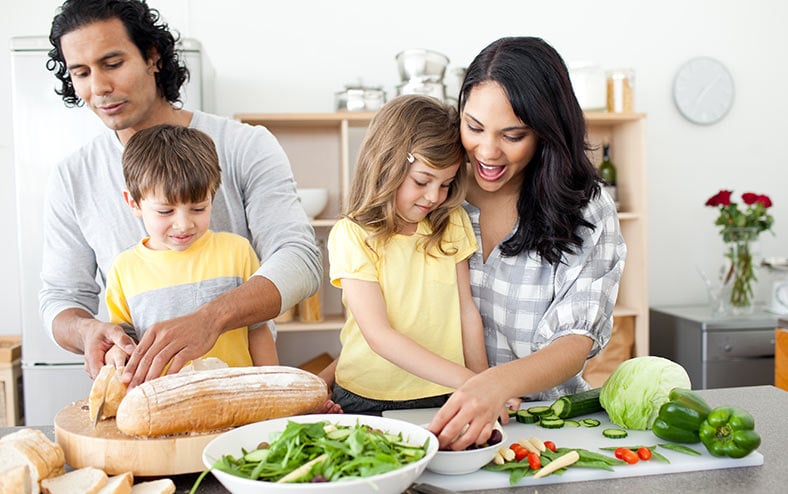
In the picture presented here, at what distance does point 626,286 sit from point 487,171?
2.51m

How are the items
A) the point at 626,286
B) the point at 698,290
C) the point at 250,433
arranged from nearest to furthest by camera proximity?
the point at 250,433 → the point at 626,286 → the point at 698,290

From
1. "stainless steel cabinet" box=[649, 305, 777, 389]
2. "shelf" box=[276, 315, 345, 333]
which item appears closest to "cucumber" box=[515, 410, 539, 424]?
"shelf" box=[276, 315, 345, 333]

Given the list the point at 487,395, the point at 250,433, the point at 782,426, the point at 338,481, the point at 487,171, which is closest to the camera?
the point at 338,481

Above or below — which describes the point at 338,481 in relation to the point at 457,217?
below

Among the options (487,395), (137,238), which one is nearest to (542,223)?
(487,395)

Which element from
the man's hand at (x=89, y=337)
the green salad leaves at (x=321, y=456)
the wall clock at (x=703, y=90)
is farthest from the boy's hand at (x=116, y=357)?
the wall clock at (x=703, y=90)

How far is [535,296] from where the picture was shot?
5.59ft

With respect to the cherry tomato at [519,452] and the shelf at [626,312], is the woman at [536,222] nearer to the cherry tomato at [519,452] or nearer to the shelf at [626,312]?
the cherry tomato at [519,452]

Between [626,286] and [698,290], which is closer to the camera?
[626,286]

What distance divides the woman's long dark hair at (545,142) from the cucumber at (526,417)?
1.27ft

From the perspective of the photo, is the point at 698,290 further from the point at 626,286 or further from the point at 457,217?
the point at 457,217

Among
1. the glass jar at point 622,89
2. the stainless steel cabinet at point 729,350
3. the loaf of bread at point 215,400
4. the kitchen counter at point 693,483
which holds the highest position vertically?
the glass jar at point 622,89

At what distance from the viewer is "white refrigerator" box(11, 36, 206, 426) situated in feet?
9.86

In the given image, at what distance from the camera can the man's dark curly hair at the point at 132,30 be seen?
5.71 ft
